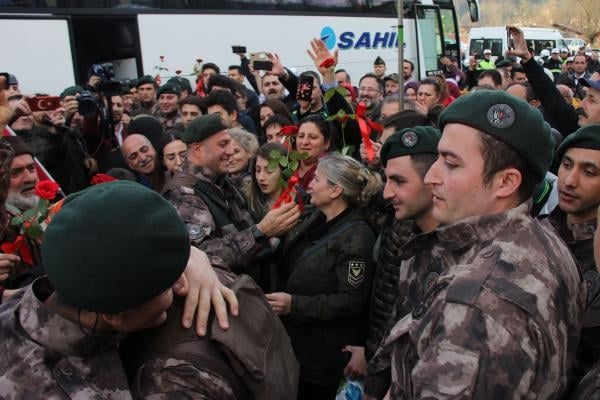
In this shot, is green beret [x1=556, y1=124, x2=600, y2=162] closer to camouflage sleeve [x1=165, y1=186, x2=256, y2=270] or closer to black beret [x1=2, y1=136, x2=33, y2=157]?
camouflage sleeve [x1=165, y1=186, x2=256, y2=270]

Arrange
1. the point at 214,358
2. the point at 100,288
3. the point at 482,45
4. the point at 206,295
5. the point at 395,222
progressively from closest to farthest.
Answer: the point at 100,288 < the point at 214,358 < the point at 206,295 < the point at 395,222 < the point at 482,45

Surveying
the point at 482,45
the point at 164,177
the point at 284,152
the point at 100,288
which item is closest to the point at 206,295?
the point at 100,288

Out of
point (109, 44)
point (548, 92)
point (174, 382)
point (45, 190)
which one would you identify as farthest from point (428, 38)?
point (174, 382)

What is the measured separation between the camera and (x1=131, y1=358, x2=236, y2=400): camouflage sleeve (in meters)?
1.18

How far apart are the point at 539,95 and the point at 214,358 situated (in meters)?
3.59

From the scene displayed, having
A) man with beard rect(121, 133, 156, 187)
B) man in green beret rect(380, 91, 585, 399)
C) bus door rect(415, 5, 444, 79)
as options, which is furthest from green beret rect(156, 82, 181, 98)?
bus door rect(415, 5, 444, 79)

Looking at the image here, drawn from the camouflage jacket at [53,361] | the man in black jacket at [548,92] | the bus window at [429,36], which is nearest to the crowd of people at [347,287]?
the camouflage jacket at [53,361]

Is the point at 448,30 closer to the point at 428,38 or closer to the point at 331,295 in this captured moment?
the point at 428,38

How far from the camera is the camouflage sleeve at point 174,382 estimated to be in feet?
3.87

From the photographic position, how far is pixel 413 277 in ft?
6.48

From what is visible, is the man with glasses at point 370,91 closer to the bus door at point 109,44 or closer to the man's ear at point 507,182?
the bus door at point 109,44

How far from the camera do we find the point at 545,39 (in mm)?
32500

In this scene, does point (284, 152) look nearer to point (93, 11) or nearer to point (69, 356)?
point (69, 356)

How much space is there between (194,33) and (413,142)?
8199 millimetres
